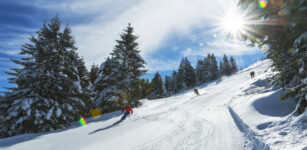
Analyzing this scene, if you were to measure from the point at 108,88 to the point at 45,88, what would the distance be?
644 centimetres

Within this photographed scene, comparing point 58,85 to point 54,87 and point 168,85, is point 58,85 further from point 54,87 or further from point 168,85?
point 168,85

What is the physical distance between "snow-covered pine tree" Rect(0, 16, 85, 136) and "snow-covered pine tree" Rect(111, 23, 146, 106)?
197 inches

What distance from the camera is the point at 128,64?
61.1ft

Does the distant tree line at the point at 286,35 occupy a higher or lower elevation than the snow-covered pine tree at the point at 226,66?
lower

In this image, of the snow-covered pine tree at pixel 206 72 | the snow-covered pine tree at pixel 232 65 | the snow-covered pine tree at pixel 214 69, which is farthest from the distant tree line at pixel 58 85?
the snow-covered pine tree at pixel 232 65

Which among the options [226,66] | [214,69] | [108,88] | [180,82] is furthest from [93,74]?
[226,66]

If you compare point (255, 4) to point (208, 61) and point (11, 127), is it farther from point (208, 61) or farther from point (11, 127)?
point (208, 61)

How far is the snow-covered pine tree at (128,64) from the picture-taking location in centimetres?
1702

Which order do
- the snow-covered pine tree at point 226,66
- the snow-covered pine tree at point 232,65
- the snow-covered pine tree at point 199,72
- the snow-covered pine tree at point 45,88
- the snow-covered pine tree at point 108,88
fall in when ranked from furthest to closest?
the snow-covered pine tree at point 232,65 → the snow-covered pine tree at point 226,66 → the snow-covered pine tree at point 199,72 → the snow-covered pine tree at point 108,88 → the snow-covered pine tree at point 45,88

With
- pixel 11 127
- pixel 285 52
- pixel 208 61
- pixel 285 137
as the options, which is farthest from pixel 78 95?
pixel 208 61

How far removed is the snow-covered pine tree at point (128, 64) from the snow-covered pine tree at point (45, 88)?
16.4ft

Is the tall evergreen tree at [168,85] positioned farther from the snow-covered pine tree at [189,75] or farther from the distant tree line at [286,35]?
the distant tree line at [286,35]

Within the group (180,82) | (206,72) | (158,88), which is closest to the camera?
(158,88)

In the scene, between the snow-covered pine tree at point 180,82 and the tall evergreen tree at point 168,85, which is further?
the tall evergreen tree at point 168,85
